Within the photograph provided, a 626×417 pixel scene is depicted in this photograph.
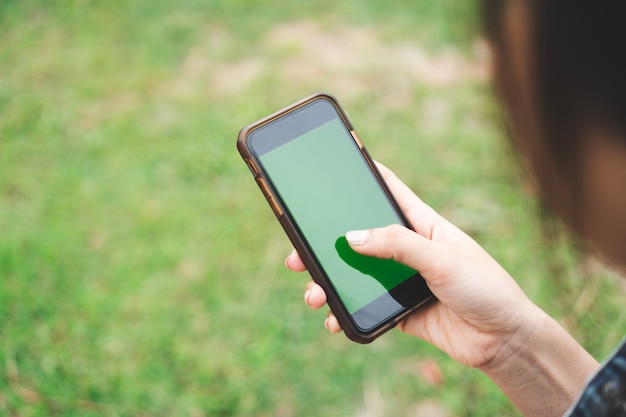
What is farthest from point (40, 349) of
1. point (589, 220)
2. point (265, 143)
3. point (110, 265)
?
point (589, 220)

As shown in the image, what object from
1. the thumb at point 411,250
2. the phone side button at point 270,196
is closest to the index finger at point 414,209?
the thumb at point 411,250

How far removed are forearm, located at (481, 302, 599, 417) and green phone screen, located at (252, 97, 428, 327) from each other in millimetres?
351

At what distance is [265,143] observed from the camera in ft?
5.44

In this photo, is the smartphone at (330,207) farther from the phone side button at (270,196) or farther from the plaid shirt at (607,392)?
the plaid shirt at (607,392)

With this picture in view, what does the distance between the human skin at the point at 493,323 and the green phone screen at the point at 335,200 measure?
0.10 meters

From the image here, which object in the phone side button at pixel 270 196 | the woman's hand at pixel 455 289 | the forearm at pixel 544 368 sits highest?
the phone side button at pixel 270 196

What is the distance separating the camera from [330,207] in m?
1.69

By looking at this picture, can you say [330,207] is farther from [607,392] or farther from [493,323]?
[607,392]

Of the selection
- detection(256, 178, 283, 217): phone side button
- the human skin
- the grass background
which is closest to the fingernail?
the human skin

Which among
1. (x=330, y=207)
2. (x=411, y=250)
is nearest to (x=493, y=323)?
(x=411, y=250)

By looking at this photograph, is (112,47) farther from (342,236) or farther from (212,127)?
(342,236)

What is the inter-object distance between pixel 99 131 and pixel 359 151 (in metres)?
1.73

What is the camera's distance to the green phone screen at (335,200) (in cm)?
165

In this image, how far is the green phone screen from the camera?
64.9 inches
